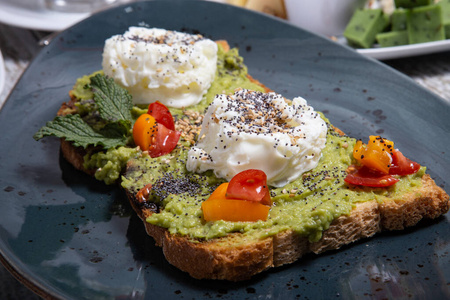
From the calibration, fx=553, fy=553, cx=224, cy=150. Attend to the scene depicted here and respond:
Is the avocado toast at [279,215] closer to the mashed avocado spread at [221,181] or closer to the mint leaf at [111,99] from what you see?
the mashed avocado spread at [221,181]

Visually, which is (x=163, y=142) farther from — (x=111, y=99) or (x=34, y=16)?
(x=34, y=16)

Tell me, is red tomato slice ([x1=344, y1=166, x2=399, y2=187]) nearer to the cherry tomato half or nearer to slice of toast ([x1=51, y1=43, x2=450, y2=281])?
slice of toast ([x1=51, y1=43, x2=450, y2=281])

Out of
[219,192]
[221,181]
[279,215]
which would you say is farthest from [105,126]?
[279,215]

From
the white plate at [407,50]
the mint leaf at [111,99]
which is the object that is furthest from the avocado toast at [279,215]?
the white plate at [407,50]

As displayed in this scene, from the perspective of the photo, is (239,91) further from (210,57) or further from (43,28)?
(43,28)

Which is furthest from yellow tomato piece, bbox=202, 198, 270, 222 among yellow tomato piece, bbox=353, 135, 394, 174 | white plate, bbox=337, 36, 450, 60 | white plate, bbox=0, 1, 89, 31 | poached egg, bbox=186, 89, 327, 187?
white plate, bbox=0, 1, 89, 31
